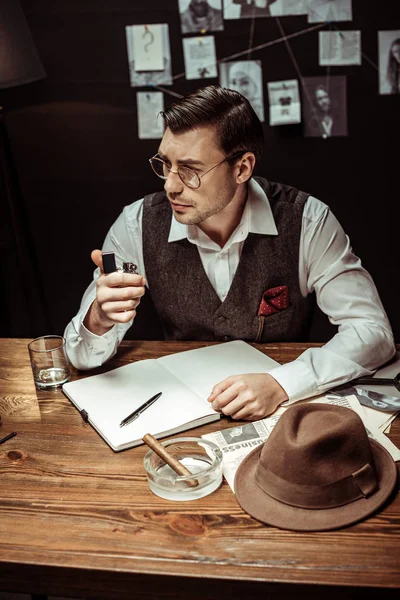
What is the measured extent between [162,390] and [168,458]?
1.15ft

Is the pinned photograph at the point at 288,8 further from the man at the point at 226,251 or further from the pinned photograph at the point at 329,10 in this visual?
the man at the point at 226,251

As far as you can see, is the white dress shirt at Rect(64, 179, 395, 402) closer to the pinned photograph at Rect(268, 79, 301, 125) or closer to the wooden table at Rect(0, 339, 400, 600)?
the wooden table at Rect(0, 339, 400, 600)

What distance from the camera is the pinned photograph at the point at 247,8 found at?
9.23 ft

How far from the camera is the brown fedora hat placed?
3.50 feet

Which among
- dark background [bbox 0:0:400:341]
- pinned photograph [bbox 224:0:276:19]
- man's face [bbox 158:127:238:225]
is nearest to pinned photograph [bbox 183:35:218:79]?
dark background [bbox 0:0:400:341]


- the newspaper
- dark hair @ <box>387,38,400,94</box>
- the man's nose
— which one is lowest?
the newspaper

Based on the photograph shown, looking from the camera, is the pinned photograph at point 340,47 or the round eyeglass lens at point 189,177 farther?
the pinned photograph at point 340,47

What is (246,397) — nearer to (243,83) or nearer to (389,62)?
(243,83)

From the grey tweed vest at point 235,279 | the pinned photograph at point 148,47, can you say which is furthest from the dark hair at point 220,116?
the pinned photograph at point 148,47

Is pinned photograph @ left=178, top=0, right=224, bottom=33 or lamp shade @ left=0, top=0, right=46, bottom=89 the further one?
pinned photograph @ left=178, top=0, right=224, bottom=33

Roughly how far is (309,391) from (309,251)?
25.9 inches

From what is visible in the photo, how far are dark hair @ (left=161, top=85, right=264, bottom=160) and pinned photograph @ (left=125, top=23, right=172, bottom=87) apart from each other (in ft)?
3.57

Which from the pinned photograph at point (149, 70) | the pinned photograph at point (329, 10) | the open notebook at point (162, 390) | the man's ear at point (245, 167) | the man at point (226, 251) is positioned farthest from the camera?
the pinned photograph at point (149, 70)

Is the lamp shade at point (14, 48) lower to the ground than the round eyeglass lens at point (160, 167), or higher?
higher
